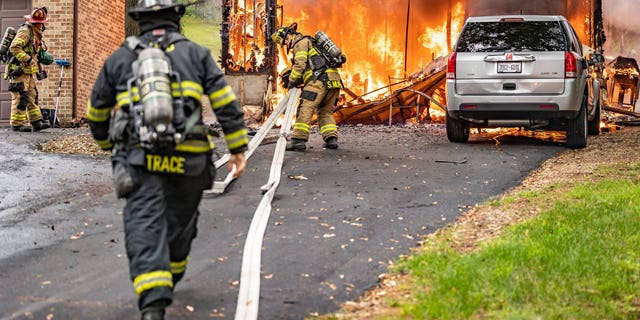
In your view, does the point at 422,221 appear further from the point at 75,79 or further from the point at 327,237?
the point at 75,79

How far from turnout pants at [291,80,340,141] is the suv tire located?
3.56m

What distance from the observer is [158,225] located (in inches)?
160

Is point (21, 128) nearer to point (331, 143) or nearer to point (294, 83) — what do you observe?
point (294, 83)

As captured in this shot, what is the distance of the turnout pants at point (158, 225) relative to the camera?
3959mm

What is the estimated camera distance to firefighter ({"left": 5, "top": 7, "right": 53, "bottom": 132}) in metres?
13.8

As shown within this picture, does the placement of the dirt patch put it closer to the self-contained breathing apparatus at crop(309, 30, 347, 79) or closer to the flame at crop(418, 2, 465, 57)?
the self-contained breathing apparatus at crop(309, 30, 347, 79)

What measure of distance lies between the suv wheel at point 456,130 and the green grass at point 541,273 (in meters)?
6.17

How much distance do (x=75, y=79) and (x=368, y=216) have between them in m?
11.8

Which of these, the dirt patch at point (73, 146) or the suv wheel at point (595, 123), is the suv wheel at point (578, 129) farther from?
the dirt patch at point (73, 146)

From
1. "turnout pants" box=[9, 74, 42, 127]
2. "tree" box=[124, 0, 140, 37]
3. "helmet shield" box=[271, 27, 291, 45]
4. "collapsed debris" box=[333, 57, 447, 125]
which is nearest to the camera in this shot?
"helmet shield" box=[271, 27, 291, 45]

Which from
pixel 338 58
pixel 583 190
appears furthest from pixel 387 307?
pixel 338 58

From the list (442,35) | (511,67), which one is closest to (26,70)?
(511,67)

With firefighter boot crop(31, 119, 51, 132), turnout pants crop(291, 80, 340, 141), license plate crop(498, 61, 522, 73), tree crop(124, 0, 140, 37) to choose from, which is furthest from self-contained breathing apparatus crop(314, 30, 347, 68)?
tree crop(124, 0, 140, 37)

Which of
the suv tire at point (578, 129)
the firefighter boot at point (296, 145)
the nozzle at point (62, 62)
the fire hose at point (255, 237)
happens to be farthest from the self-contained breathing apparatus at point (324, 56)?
the nozzle at point (62, 62)
